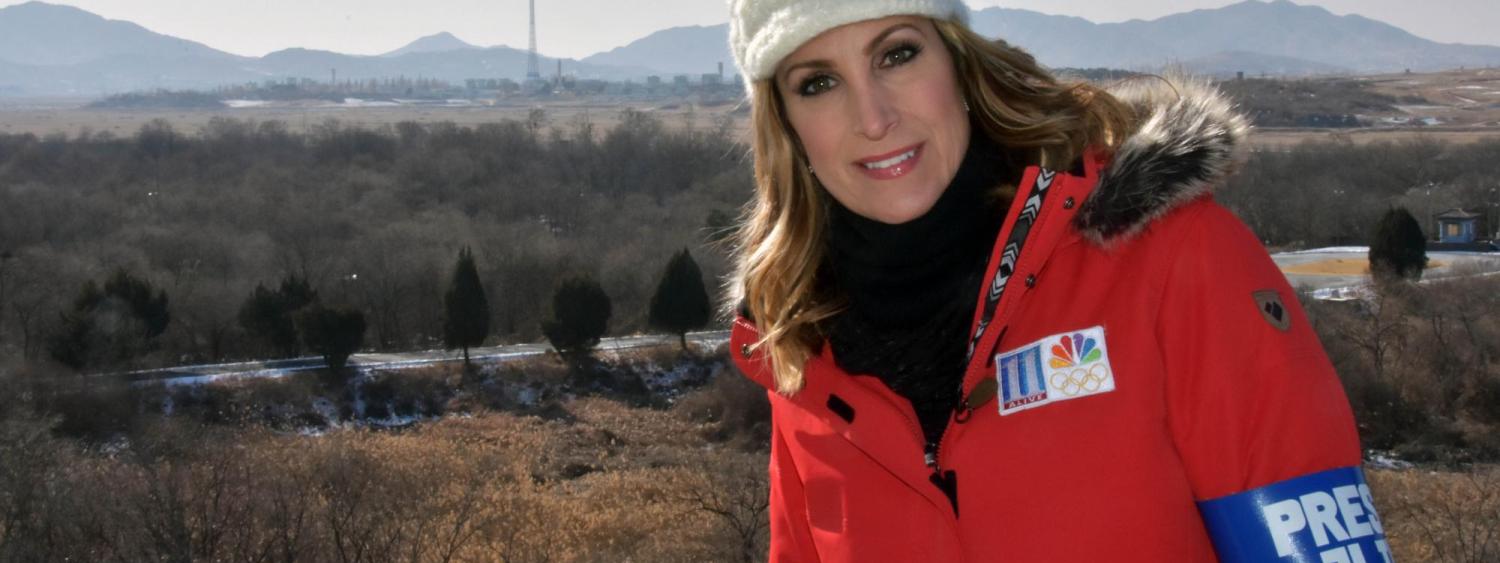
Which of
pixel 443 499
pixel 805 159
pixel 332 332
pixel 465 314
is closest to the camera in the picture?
pixel 805 159

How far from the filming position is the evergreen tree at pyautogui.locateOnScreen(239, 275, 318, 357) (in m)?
32.2

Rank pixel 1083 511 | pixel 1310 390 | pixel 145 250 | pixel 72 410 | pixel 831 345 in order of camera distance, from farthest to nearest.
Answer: pixel 145 250
pixel 72 410
pixel 831 345
pixel 1083 511
pixel 1310 390

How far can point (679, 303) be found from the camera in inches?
1304

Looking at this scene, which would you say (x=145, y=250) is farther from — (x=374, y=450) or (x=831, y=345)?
(x=831, y=345)

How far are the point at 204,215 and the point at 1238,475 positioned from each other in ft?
177

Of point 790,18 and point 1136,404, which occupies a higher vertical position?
point 790,18

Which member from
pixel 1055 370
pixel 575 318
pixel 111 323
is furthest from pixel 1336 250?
pixel 1055 370

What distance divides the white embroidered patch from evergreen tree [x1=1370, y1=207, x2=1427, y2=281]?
3523cm

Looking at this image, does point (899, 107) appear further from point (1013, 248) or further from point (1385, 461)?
point (1385, 461)

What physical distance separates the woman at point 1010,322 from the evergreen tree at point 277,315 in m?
31.7

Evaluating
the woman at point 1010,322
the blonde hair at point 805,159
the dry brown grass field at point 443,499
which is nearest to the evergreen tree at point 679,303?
the dry brown grass field at point 443,499

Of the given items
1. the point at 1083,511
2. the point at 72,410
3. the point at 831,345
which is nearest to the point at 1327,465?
the point at 1083,511

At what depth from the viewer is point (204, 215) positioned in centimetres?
5091

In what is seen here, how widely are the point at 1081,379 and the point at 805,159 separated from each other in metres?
0.75
